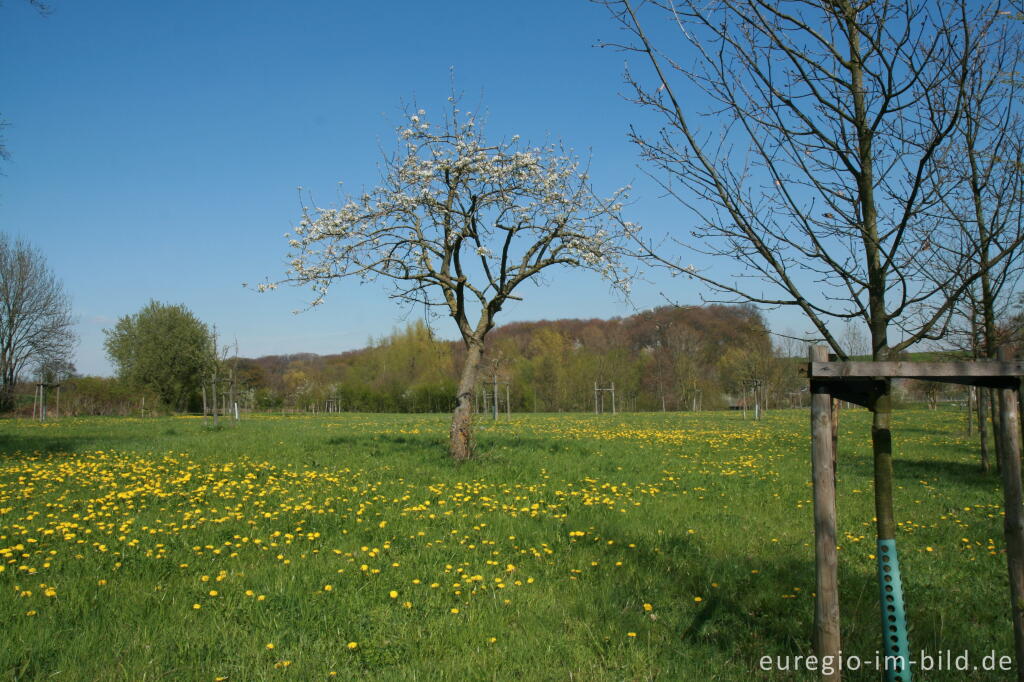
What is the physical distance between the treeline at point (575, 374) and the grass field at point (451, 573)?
153 ft

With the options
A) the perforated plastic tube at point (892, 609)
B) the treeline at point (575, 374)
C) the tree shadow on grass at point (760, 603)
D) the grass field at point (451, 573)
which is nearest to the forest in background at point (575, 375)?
the treeline at point (575, 374)

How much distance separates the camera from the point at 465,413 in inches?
511

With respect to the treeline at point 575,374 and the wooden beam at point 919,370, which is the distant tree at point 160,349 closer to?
the treeline at point 575,374

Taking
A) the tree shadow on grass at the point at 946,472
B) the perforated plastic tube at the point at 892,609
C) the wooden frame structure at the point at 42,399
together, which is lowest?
the tree shadow on grass at the point at 946,472

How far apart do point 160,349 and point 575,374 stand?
3630 cm

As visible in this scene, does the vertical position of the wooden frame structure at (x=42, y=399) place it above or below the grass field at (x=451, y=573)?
above

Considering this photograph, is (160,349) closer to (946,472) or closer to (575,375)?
(575,375)

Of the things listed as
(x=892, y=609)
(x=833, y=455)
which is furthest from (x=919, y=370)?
(x=892, y=609)

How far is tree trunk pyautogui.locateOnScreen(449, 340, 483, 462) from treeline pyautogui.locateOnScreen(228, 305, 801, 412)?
43.5m

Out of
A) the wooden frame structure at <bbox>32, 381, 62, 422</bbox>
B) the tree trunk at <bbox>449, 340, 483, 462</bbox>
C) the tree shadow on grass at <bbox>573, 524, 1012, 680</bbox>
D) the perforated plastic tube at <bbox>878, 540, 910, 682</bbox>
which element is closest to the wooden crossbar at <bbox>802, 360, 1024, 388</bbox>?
the perforated plastic tube at <bbox>878, 540, 910, 682</bbox>

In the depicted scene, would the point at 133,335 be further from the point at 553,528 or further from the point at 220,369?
the point at 553,528

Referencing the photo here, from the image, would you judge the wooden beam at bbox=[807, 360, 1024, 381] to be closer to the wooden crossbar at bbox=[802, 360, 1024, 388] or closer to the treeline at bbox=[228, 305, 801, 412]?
the wooden crossbar at bbox=[802, 360, 1024, 388]

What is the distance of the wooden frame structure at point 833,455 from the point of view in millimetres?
3430

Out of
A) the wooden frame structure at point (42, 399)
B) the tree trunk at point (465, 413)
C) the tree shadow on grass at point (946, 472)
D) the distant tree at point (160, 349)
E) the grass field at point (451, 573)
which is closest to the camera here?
the grass field at point (451, 573)
